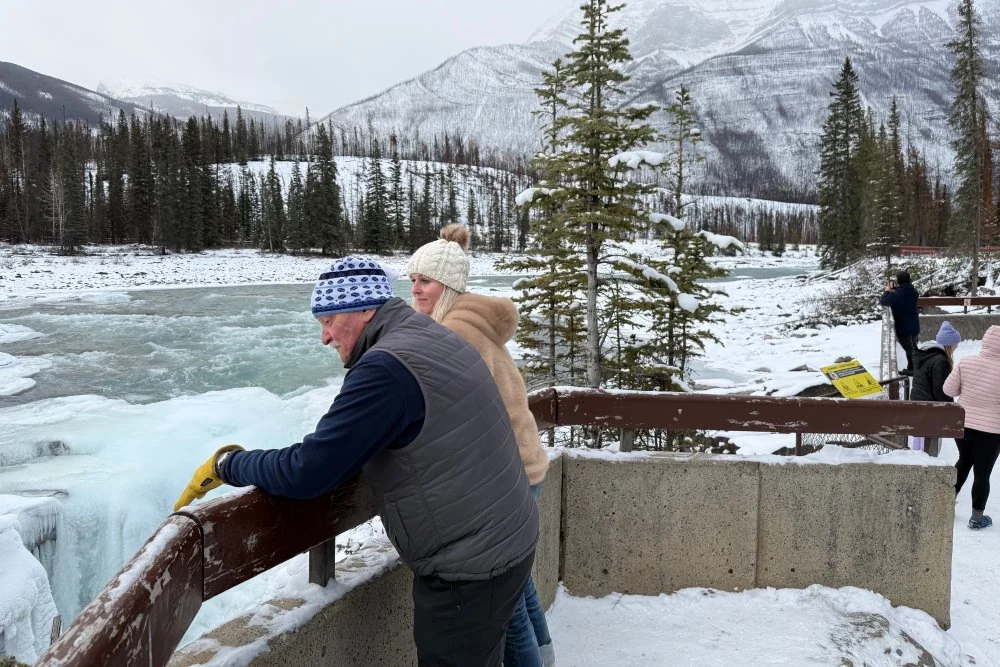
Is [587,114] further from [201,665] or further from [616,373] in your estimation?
[201,665]

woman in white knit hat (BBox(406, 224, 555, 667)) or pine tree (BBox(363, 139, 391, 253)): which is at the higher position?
pine tree (BBox(363, 139, 391, 253))

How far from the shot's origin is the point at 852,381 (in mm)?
5652

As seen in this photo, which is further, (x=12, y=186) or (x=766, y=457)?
(x=12, y=186)

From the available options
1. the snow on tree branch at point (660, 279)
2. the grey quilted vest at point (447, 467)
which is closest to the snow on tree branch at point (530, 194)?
the snow on tree branch at point (660, 279)

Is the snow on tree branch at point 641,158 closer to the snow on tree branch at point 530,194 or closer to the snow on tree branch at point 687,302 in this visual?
the snow on tree branch at point 530,194

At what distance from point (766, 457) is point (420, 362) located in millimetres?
3156

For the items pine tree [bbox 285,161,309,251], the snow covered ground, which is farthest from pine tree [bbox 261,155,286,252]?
the snow covered ground

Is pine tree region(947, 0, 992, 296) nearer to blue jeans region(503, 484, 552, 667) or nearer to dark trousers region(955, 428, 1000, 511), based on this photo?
dark trousers region(955, 428, 1000, 511)

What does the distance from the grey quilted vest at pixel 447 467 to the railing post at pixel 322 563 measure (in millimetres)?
506

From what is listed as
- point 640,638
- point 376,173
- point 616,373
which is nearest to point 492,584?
point 640,638

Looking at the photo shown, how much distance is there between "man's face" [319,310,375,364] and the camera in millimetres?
2184

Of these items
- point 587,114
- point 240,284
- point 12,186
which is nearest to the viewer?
point 587,114

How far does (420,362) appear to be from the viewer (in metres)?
1.94

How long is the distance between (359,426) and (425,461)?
0.70 feet
